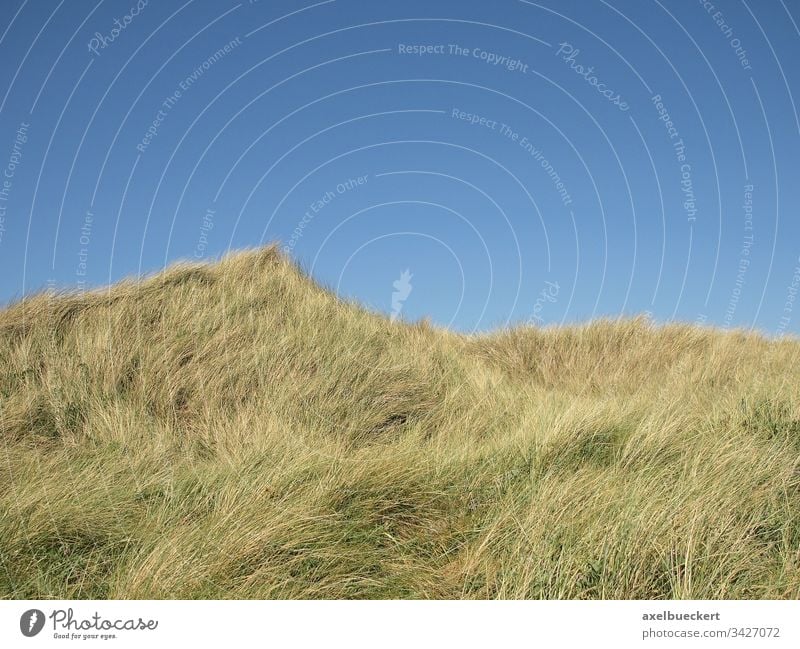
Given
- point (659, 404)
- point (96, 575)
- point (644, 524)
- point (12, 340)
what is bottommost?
point (96, 575)

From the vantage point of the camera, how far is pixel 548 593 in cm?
281

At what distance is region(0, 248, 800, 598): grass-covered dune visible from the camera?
309 centimetres

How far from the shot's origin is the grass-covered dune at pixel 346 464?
3086mm

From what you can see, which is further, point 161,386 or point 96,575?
point 161,386

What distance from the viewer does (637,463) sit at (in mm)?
4418

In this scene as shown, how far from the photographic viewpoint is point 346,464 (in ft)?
13.9

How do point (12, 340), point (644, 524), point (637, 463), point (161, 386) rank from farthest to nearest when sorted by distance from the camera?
point (12, 340) → point (161, 386) → point (637, 463) → point (644, 524)

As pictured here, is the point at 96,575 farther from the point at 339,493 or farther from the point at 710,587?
the point at 710,587

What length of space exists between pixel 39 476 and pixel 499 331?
775 centimetres
